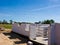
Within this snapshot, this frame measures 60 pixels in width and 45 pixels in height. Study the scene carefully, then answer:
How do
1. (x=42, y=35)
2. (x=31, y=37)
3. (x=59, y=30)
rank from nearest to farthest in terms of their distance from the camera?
(x=59, y=30) → (x=31, y=37) → (x=42, y=35)

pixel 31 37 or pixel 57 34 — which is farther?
pixel 31 37

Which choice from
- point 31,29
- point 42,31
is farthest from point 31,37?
point 42,31

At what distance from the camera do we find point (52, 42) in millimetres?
7016

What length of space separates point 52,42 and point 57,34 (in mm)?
504

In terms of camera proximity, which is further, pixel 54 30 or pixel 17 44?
pixel 17 44

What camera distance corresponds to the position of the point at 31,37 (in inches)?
456

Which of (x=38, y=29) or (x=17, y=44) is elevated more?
(x=38, y=29)

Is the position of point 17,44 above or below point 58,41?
below

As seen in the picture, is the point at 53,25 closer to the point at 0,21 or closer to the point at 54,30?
the point at 54,30

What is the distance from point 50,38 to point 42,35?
17.8ft

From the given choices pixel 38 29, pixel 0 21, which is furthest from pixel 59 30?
pixel 0 21

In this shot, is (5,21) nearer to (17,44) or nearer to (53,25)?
(17,44)

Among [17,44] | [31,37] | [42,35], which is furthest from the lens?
[42,35]

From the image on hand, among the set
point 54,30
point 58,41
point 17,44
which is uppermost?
point 54,30
